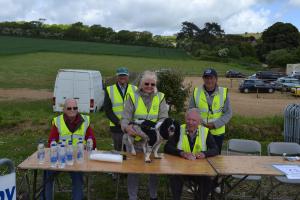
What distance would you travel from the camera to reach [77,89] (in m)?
16.2

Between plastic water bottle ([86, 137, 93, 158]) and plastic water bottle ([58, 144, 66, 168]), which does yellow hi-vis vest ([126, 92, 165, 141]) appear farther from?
plastic water bottle ([58, 144, 66, 168])

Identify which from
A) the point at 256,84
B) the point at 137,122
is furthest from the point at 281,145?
the point at 256,84

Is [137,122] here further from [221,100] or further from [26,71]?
[26,71]

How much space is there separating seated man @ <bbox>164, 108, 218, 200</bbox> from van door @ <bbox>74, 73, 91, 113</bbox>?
10651 millimetres

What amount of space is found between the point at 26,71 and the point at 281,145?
4036 centimetres

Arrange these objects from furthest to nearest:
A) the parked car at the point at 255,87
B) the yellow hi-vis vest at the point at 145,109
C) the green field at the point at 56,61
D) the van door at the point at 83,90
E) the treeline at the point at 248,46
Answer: the treeline at the point at 248,46
the green field at the point at 56,61
the parked car at the point at 255,87
the van door at the point at 83,90
the yellow hi-vis vest at the point at 145,109

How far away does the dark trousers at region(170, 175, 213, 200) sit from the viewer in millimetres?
5250

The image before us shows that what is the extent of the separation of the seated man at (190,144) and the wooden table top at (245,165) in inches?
6.6

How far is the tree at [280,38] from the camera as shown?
97.4 m

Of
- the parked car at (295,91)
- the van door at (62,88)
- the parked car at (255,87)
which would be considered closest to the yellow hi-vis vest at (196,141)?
the van door at (62,88)

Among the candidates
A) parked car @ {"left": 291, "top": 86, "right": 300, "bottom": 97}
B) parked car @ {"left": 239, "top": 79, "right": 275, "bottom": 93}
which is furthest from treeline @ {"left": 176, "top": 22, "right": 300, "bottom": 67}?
parked car @ {"left": 291, "top": 86, "right": 300, "bottom": 97}

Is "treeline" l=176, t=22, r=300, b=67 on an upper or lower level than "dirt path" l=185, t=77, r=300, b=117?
upper

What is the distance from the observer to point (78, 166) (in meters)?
5.00

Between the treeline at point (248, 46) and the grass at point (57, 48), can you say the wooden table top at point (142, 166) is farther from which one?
the treeline at point (248, 46)
